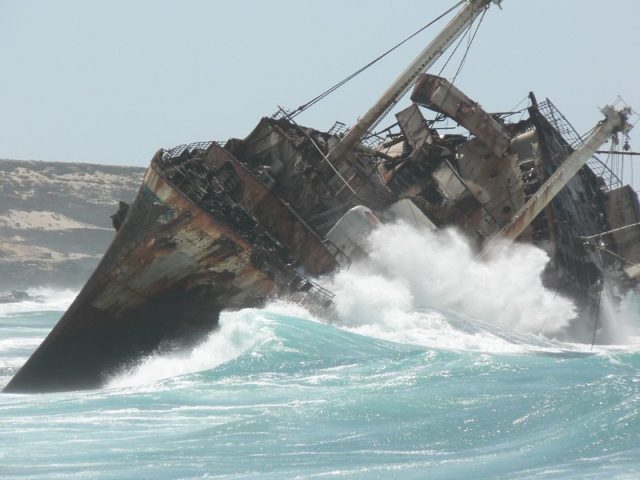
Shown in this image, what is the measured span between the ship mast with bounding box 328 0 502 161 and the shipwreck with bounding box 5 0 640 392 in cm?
4

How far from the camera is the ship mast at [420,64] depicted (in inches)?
857

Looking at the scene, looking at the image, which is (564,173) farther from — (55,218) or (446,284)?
(55,218)

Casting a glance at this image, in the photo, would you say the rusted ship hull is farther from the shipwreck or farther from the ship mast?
the ship mast

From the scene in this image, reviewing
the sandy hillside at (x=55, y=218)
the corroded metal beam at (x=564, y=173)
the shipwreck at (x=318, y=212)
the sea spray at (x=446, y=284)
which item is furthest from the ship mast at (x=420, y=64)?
the sandy hillside at (x=55, y=218)

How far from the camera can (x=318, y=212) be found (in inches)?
805

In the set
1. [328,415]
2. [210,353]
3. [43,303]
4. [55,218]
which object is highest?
[55,218]

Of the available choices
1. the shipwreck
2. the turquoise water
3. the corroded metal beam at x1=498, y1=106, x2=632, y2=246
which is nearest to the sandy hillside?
the shipwreck

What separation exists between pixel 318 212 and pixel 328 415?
9732 mm

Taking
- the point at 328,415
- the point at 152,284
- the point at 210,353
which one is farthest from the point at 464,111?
the point at 328,415

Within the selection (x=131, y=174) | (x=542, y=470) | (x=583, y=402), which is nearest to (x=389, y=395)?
(x=583, y=402)

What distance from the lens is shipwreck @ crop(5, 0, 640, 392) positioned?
664 inches

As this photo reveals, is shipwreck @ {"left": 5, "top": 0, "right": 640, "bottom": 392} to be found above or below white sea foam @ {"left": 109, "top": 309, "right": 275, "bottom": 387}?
above

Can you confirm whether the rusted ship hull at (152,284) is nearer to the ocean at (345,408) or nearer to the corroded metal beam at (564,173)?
the ocean at (345,408)

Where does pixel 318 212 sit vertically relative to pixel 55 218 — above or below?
below
